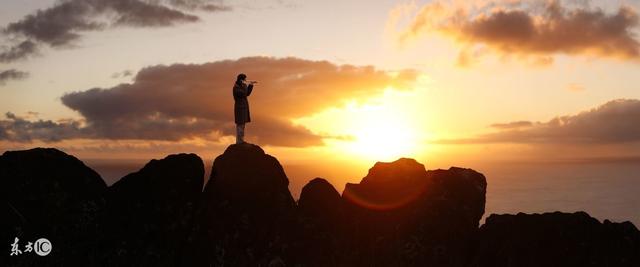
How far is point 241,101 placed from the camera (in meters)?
35.1

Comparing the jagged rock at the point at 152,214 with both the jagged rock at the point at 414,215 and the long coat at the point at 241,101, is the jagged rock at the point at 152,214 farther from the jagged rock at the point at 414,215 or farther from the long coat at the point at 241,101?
the jagged rock at the point at 414,215

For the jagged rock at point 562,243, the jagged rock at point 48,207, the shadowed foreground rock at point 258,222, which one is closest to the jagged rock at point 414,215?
the shadowed foreground rock at point 258,222

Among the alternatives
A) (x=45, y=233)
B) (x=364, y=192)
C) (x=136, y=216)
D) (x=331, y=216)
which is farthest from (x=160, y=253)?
(x=364, y=192)

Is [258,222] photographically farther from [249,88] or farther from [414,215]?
[414,215]

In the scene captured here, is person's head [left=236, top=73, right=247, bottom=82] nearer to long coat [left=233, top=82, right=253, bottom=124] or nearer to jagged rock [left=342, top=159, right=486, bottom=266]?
long coat [left=233, top=82, right=253, bottom=124]

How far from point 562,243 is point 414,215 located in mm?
8392

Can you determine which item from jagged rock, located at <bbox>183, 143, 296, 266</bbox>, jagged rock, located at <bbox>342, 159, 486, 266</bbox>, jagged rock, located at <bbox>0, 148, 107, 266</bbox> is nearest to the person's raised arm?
jagged rock, located at <bbox>183, 143, 296, 266</bbox>

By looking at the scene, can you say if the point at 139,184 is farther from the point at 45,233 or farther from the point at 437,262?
the point at 437,262

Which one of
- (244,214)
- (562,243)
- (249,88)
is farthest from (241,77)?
(562,243)

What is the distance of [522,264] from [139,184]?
22565 mm

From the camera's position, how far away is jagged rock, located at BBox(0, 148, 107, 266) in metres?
29.3

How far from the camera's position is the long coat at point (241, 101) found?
115 ft

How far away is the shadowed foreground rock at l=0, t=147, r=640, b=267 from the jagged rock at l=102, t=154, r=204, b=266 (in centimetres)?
6

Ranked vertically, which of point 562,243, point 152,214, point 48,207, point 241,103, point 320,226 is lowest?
point 562,243
